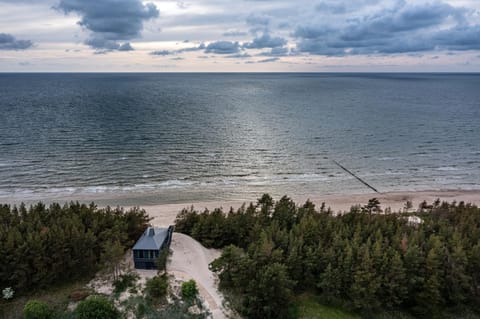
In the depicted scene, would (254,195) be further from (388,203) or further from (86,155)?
(86,155)

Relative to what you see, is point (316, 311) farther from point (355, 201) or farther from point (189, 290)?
point (355, 201)

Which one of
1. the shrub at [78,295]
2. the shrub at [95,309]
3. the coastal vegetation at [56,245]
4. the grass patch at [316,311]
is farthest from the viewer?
the coastal vegetation at [56,245]

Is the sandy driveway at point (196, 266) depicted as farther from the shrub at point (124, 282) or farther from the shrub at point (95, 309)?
the shrub at point (95, 309)

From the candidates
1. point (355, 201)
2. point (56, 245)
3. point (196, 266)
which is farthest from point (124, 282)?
point (355, 201)

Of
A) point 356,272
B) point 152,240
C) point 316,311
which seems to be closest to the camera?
point 316,311

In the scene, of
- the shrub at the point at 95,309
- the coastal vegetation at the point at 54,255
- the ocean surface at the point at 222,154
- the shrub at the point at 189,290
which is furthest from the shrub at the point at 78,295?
the ocean surface at the point at 222,154

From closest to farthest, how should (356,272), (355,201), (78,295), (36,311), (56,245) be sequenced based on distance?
1. (36,311)
2. (78,295)
3. (356,272)
4. (56,245)
5. (355,201)

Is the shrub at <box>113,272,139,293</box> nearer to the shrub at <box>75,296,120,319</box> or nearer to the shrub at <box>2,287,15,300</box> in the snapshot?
the shrub at <box>75,296,120,319</box>
